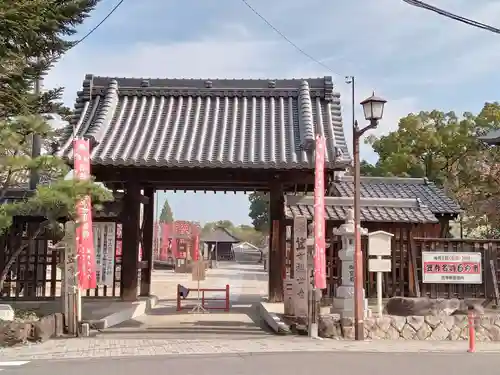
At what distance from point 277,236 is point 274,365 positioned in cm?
639

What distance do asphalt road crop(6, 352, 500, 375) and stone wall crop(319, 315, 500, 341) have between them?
1.98m

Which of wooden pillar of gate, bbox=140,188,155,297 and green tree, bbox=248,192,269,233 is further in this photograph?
green tree, bbox=248,192,269,233

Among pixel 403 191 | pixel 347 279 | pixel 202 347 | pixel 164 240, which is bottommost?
pixel 202 347

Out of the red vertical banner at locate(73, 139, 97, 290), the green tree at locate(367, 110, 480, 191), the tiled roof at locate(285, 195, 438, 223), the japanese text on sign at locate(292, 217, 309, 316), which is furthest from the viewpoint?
the green tree at locate(367, 110, 480, 191)

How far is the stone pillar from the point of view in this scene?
12.8 m

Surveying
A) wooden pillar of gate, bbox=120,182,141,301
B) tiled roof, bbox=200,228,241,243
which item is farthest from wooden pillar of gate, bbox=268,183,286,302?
tiled roof, bbox=200,228,241,243

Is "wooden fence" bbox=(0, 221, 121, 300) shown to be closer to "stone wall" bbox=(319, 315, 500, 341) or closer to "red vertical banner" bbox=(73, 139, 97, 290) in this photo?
"red vertical banner" bbox=(73, 139, 97, 290)

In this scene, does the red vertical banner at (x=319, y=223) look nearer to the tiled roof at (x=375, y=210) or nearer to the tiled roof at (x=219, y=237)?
the tiled roof at (x=375, y=210)

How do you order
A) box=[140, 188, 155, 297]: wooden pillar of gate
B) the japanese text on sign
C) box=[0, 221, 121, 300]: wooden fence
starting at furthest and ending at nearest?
box=[140, 188, 155, 297]: wooden pillar of gate
box=[0, 221, 121, 300]: wooden fence
the japanese text on sign

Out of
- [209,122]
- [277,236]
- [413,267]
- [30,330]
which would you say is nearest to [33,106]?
[209,122]

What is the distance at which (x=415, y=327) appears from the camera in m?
12.8

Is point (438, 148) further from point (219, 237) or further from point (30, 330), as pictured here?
point (219, 237)

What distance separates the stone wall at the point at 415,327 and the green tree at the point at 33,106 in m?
5.66

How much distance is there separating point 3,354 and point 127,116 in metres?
8.78
